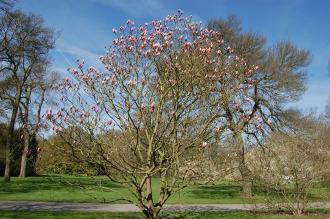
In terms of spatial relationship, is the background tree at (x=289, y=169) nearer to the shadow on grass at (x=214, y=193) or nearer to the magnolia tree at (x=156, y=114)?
the magnolia tree at (x=156, y=114)

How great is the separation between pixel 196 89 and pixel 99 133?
254cm

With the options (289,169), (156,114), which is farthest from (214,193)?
(156,114)

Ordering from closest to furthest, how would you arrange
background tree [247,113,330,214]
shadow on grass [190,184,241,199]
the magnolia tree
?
the magnolia tree → background tree [247,113,330,214] → shadow on grass [190,184,241,199]

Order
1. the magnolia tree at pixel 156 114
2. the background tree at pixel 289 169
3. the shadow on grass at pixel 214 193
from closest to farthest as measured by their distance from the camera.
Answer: the magnolia tree at pixel 156 114 < the background tree at pixel 289 169 < the shadow on grass at pixel 214 193

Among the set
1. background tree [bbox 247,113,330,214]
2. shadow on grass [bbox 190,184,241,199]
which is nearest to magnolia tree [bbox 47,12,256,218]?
background tree [bbox 247,113,330,214]

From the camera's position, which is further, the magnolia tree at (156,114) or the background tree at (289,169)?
the background tree at (289,169)

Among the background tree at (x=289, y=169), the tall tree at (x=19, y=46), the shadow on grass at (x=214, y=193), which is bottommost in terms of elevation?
the shadow on grass at (x=214, y=193)

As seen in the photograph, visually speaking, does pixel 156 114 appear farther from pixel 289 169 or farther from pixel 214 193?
pixel 214 193

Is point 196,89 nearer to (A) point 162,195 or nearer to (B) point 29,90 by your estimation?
(A) point 162,195

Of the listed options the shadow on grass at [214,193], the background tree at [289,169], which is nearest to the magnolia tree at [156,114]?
the background tree at [289,169]

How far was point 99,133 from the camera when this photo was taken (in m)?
10.3

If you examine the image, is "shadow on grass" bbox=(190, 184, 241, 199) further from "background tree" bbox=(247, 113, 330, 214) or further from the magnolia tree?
the magnolia tree

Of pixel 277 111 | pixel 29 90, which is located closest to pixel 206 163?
pixel 277 111

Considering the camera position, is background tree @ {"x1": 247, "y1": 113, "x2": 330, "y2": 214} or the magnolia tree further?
background tree @ {"x1": 247, "y1": 113, "x2": 330, "y2": 214}
